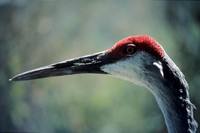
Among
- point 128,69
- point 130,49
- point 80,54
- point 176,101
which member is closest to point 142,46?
point 130,49

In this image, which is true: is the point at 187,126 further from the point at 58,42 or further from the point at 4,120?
the point at 58,42

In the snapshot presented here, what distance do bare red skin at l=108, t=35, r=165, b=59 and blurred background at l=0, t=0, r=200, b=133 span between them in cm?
512

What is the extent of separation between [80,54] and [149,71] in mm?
6633

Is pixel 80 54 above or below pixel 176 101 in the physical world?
above

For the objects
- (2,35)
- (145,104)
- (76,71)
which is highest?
(2,35)

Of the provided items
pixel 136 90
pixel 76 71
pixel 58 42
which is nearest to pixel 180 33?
pixel 136 90

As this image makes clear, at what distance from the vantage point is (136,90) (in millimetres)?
11266

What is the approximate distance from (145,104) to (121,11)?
2190mm

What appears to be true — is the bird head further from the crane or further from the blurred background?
the blurred background

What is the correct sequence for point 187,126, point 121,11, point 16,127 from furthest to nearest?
1. point 121,11
2. point 16,127
3. point 187,126

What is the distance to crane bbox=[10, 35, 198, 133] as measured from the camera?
4922mm

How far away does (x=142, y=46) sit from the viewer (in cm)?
502

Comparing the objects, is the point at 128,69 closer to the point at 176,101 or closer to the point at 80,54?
the point at 176,101

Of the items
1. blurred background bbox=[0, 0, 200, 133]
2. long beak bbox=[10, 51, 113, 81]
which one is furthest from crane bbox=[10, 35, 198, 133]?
blurred background bbox=[0, 0, 200, 133]
